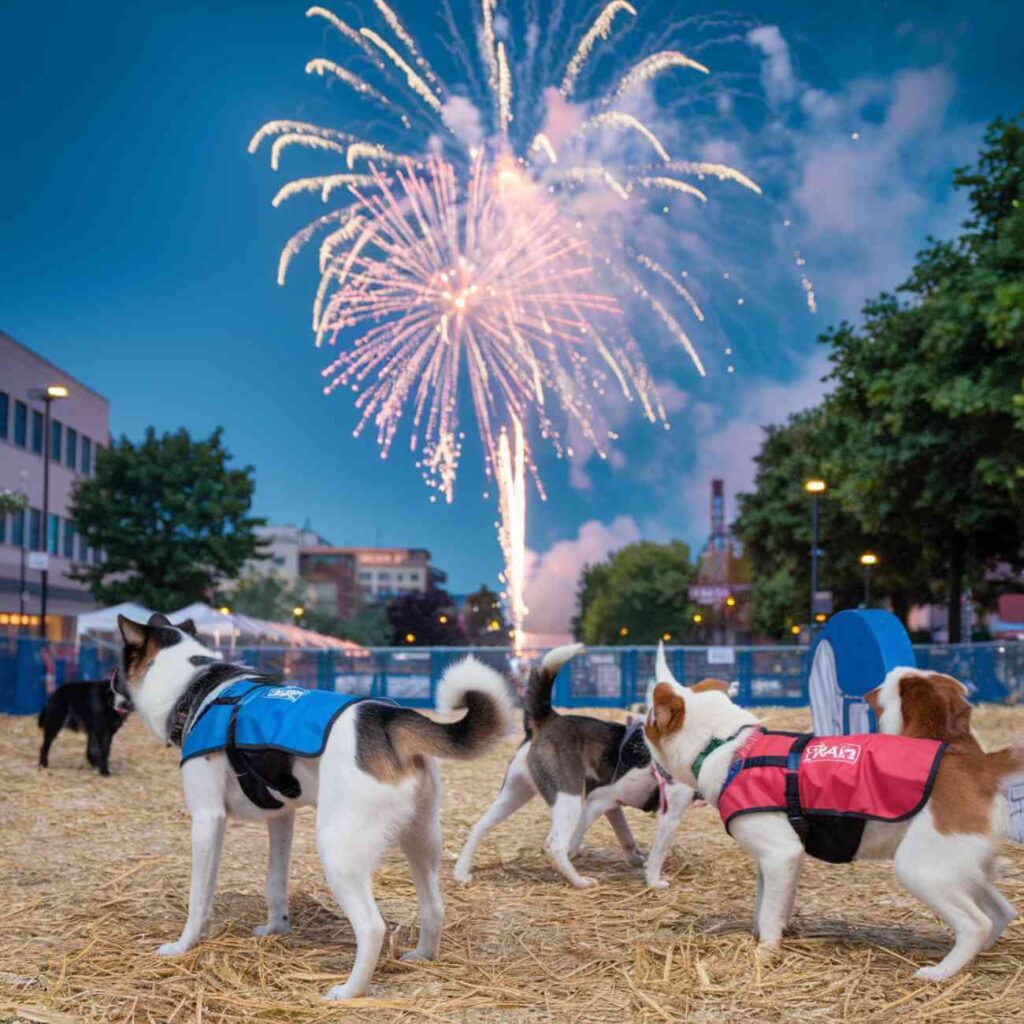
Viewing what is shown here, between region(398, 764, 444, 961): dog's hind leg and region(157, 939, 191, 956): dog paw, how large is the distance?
110 cm

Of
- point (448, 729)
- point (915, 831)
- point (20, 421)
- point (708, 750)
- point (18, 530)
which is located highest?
point (20, 421)

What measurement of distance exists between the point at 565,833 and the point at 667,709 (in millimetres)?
1828

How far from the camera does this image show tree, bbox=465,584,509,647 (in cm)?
11296

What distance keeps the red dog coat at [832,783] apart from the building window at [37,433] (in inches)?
1931

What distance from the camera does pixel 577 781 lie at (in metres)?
7.36

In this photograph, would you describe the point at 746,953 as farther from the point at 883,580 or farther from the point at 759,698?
the point at 883,580

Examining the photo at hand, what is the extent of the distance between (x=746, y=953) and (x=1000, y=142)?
22.4m

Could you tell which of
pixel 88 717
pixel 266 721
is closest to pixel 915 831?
pixel 266 721

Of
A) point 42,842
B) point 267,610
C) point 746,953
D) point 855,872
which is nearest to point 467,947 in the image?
point 746,953

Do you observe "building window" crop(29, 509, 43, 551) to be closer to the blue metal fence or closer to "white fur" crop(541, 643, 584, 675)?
the blue metal fence

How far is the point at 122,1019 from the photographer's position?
15.0 feet

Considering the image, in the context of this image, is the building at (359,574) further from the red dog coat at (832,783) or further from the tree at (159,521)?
the red dog coat at (832,783)

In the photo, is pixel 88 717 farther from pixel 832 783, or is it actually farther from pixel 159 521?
pixel 159 521

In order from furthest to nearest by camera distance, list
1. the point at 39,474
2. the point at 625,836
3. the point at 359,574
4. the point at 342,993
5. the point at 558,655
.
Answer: the point at 359,574
the point at 39,474
the point at 625,836
the point at 558,655
the point at 342,993
